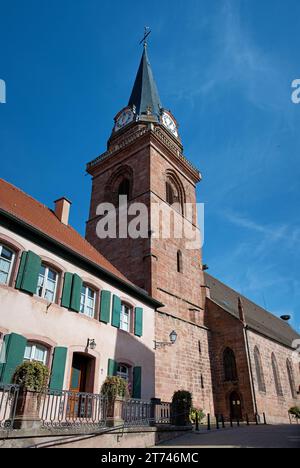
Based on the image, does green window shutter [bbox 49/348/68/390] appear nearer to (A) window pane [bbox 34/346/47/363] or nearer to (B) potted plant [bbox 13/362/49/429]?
(A) window pane [bbox 34/346/47/363]

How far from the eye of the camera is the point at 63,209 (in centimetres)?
1608

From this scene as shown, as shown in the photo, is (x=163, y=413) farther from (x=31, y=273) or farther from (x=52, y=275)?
(x=31, y=273)

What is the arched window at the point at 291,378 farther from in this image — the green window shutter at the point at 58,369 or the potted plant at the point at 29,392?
the potted plant at the point at 29,392

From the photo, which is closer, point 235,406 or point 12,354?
point 12,354

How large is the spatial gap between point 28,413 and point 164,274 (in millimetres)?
13601

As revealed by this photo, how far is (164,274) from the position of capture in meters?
20.4

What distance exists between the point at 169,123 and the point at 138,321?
20.1 meters

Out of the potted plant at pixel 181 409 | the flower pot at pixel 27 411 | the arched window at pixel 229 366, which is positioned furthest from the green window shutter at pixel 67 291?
the arched window at pixel 229 366

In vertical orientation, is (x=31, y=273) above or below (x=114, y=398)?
above

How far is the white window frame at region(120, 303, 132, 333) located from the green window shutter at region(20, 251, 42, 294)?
4809mm

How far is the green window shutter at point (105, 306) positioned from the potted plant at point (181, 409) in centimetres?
369

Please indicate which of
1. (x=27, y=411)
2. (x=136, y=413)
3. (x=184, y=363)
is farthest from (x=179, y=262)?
(x=27, y=411)

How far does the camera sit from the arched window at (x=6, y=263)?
1035 centimetres

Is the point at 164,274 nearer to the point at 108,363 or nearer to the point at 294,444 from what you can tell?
the point at 108,363
